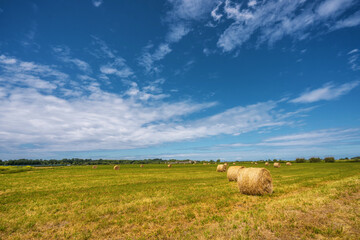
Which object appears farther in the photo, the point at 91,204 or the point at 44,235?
the point at 91,204

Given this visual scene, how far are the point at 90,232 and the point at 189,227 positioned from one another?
4.11 m

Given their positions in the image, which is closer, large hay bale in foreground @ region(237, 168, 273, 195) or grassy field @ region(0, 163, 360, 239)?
grassy field @ region(0, 163, 360, 239)

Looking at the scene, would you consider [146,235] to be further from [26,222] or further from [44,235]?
[26,222]

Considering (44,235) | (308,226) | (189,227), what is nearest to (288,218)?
(308,226)

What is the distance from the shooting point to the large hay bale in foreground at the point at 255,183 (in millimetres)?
13640

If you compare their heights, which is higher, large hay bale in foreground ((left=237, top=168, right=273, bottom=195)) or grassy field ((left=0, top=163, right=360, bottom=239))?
large hay bale in foreground ((left=237, top=168, right=273, bottom=195))

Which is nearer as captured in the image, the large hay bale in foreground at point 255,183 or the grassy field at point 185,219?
the grassy field at point 185,219

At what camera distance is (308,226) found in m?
6.98

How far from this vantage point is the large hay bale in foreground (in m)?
13.6

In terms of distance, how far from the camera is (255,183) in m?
13.7

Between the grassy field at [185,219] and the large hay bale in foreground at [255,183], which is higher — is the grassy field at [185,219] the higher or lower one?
the lower one

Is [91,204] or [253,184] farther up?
[253,184]

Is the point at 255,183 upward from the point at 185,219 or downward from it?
upward

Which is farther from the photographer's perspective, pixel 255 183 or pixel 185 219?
pixel 255 183
